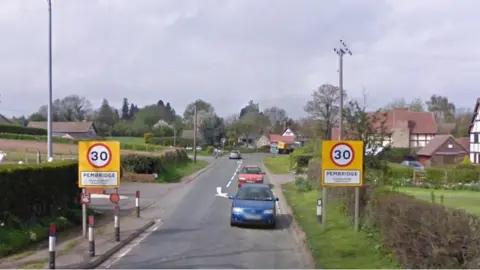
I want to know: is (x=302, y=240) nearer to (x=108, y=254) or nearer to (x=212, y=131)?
(x=108, y=254)

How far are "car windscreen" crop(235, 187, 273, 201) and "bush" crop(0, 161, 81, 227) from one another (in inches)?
228

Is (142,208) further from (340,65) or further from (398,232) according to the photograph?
(398,232)

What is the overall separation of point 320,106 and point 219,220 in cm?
5970

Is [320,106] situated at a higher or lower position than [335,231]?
higher

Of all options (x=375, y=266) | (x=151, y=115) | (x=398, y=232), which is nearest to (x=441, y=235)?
(x=398, y=232)

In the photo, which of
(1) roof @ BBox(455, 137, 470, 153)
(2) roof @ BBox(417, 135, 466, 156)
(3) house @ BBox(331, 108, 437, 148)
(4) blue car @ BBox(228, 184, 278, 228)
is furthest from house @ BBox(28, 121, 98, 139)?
(4) blue car @ BBox(228, 184, 278, 228)

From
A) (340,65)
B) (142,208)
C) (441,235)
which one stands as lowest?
(142,208)

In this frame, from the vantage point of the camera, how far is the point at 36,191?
53.5ft

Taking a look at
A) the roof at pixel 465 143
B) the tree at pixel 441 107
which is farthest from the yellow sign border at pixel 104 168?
the tree at pixel 441 107

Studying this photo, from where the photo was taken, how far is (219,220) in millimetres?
21281

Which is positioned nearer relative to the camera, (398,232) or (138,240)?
(398,232)

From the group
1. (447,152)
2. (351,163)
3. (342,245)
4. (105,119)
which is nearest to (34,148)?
(351,163)

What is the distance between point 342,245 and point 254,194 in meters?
7.14

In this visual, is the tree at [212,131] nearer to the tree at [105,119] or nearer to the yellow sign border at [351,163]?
the tree at [105,119]
